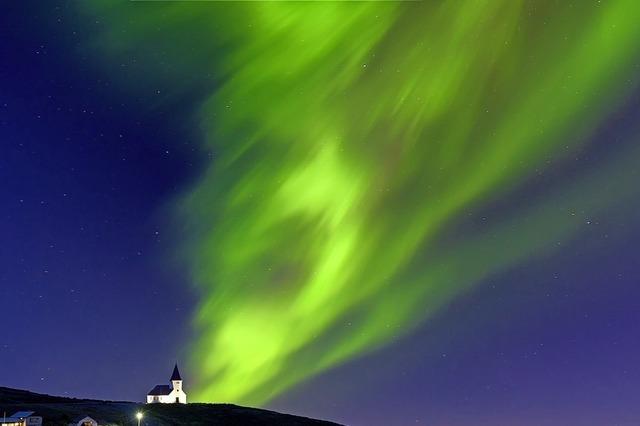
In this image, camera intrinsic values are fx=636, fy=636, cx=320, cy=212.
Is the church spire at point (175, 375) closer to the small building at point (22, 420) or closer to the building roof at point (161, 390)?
the building roof at point (161, 390)

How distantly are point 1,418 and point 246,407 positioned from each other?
8844 cm

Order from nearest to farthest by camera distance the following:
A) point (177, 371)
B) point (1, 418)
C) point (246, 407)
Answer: point (1, 418), point (246, 407), point (177, 371)

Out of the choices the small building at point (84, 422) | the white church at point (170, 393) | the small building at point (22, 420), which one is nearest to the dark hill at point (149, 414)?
the small building at point (84, 422)

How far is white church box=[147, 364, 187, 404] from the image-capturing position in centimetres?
16862

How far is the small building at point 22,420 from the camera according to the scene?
8400cm

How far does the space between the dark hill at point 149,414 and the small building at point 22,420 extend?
11.3 ft

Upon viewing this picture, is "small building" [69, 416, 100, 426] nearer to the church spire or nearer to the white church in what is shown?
the white church

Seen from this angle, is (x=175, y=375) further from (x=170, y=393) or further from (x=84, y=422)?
(x=84, y=422)

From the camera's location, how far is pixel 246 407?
17025 centimetres

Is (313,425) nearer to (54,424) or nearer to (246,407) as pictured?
(246,407)

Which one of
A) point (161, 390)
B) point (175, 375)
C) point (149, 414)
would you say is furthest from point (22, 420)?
point (175, 375)

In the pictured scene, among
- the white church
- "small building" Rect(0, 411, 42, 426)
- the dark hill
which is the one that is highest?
the white church

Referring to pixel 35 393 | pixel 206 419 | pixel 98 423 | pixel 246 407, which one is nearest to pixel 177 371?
pixel 246 407

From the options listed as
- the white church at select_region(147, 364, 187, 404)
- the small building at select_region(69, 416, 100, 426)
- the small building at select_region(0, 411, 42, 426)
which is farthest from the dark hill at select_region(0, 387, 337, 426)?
the white church at select_region(147, 364, 187, 404)
